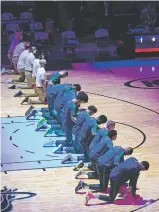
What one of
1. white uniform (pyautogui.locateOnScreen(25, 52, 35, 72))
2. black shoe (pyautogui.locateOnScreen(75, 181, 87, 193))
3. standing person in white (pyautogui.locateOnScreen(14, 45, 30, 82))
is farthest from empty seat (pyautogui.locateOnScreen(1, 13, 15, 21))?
black shoe (pyautogui.locateOnScreen(75, 181, 87, 193))

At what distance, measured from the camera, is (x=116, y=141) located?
1745 cm

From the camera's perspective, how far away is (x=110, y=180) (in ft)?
45.1

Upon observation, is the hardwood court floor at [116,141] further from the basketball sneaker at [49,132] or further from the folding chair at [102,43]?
the basketball sneaker at [49,132]

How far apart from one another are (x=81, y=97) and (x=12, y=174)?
7.29ft

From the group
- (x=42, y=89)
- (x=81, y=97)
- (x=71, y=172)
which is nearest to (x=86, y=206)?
(x=71, y=172)

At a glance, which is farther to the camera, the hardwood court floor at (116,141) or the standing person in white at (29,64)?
the standing person in white at (29,64)

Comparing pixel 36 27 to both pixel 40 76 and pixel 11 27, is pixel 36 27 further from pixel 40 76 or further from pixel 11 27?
pixel 40 76

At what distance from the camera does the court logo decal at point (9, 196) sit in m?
13.8

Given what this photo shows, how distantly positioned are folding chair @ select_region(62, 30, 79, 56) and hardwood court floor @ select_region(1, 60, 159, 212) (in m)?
1.28

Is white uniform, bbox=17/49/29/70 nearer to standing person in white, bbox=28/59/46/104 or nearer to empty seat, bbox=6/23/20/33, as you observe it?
standing person in white, bbox=28/59/46/104

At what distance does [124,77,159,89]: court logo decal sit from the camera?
23094mm

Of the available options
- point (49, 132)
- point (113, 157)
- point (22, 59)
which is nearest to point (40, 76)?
point (49, 132)

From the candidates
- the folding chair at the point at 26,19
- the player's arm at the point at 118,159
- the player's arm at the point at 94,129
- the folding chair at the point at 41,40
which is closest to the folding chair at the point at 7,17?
the folding chair at the point at 26,19

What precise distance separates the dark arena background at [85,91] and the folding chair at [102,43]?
0.04 m
